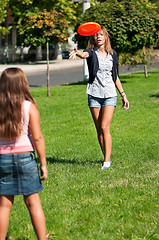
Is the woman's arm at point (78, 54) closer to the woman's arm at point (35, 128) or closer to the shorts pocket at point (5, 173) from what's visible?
the woman's arm at point (35, 128)

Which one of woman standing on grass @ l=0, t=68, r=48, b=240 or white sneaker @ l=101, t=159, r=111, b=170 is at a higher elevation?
woman standing on grass @ l=0, t=68, r=48, b=240

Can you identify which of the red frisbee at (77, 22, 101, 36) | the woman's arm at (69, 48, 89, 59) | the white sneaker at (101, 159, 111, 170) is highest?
the red frisbee at (77, 22, 101, 36)

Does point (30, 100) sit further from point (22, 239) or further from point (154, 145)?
point (154, 145)

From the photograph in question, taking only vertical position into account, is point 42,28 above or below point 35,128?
above

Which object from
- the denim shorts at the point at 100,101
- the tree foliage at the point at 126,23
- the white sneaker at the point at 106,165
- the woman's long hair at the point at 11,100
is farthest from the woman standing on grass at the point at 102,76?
the tree foliage at the point at 126,23

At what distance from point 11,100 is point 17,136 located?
277 mm

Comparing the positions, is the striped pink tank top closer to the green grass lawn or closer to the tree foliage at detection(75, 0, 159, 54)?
the green grass lawn

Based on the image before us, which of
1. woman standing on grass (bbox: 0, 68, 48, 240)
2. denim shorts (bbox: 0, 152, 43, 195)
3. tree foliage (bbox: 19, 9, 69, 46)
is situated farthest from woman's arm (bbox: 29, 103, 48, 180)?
tree foliage (bbox: 19, 9, 69, 46)

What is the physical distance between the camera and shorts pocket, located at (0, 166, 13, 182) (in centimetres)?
319

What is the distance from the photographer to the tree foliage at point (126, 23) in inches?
702

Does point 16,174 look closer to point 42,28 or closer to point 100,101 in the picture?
point 100,101

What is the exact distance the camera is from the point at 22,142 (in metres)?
3.24

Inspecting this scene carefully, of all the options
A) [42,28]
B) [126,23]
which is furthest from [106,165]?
[126,23]

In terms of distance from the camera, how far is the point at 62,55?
4947cm
